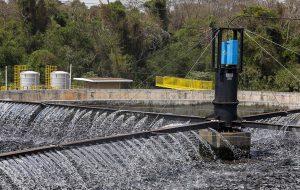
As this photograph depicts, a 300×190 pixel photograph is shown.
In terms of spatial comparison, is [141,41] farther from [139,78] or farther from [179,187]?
[179,187]

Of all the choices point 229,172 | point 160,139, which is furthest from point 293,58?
point 229,172

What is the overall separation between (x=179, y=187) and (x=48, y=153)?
354 centimetres

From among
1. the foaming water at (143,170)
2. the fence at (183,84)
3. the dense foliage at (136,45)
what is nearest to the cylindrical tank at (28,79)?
the dense foliage at (136,45)

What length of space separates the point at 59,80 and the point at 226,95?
22626 millimetres

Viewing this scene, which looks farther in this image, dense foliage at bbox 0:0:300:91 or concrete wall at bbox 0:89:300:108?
dense foliage at bbox 0:0:300:91

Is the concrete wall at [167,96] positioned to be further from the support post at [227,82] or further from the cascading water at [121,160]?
the support post at [227,82]

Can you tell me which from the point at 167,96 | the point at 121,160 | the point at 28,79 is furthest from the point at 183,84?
the point at 121,160

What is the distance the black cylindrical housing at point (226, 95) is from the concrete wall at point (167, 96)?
61.1ft

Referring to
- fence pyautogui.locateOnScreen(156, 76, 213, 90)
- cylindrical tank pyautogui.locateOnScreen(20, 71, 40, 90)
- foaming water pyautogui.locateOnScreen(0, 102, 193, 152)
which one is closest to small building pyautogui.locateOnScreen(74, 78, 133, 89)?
cylindrical tank pyautogui.locateOnScreen(20, 71, 40, 90)

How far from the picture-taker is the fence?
4081 cm

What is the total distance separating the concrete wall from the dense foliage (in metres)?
4.85

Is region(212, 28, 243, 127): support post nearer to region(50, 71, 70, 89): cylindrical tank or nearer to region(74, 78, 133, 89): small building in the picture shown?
region(74, 78, 133, 89): small building

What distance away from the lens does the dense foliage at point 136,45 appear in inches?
1683

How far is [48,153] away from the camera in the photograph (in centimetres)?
1056
